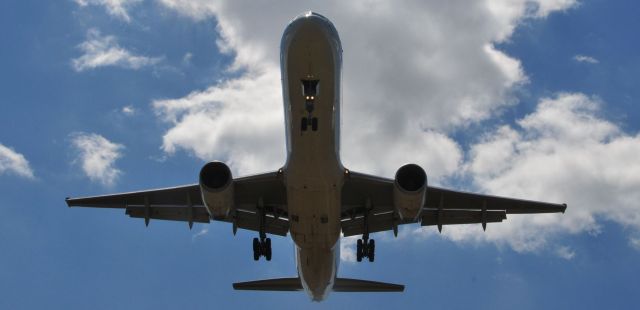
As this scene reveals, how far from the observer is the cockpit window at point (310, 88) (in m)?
20.2

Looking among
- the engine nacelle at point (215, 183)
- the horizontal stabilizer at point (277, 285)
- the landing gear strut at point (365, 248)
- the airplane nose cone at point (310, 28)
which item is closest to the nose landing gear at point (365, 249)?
the landing gear strut at point (365, 248)

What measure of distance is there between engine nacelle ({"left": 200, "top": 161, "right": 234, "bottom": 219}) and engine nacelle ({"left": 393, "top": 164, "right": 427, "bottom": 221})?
16.9 ft

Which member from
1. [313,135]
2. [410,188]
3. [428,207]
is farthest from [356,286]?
[313,135]

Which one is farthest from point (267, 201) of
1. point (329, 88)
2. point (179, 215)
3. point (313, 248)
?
point (329, 88)

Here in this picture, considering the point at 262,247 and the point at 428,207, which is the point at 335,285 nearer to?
the point at 262,247

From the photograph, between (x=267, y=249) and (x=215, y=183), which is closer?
(x=215, y=183)

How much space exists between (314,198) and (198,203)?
628cm

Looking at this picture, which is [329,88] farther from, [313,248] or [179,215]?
[179,215]

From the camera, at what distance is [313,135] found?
2088 centimetres

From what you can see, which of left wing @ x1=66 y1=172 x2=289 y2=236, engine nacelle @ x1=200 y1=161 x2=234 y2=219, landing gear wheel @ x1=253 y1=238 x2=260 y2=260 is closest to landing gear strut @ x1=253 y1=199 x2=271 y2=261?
landing gear wheel @ x1=253 y1=238 x2=260 y2=260

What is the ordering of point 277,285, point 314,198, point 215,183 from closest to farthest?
point 314,198, point 215,183, point 277,285

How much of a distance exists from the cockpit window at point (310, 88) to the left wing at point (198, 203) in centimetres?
431

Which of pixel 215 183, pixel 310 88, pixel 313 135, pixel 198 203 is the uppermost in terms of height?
pixel 310 88

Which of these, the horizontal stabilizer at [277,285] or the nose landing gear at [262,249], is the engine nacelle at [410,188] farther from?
the horizontal stabilizer at [277,285]
